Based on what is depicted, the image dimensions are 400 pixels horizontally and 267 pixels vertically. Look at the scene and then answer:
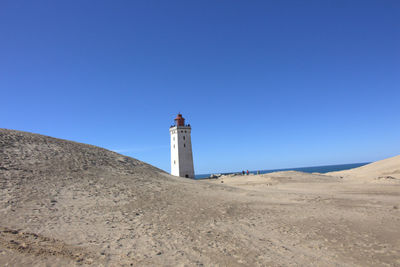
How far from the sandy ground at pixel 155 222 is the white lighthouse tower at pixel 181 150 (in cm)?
2437

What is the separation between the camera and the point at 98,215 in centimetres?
973

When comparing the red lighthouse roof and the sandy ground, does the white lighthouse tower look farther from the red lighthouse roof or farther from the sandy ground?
the sandy ground

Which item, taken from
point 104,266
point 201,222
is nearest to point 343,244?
point 201,222

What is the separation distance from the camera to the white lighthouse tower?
41.3 metres

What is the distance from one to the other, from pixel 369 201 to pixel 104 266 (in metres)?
16.1

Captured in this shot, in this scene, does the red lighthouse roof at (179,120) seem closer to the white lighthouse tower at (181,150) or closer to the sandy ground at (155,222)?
the white lighthouse tower at (181,150)

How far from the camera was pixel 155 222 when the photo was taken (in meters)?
9.68

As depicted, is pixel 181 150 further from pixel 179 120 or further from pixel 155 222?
→ pixel 155 222

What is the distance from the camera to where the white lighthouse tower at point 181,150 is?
→ 41.3 meters

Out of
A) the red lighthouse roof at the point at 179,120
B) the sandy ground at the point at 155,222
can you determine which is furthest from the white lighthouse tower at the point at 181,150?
the sandy ground at the point at 155,222

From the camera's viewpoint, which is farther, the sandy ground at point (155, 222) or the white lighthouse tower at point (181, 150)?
the white lighthouse tower at point (181, 150)

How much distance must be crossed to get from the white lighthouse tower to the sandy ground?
24.4 meters

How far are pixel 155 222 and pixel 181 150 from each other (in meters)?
32.0

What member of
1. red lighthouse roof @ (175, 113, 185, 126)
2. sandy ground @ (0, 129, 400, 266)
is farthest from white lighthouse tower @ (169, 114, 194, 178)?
sandy ground @ (0, 129, 400, 266)
